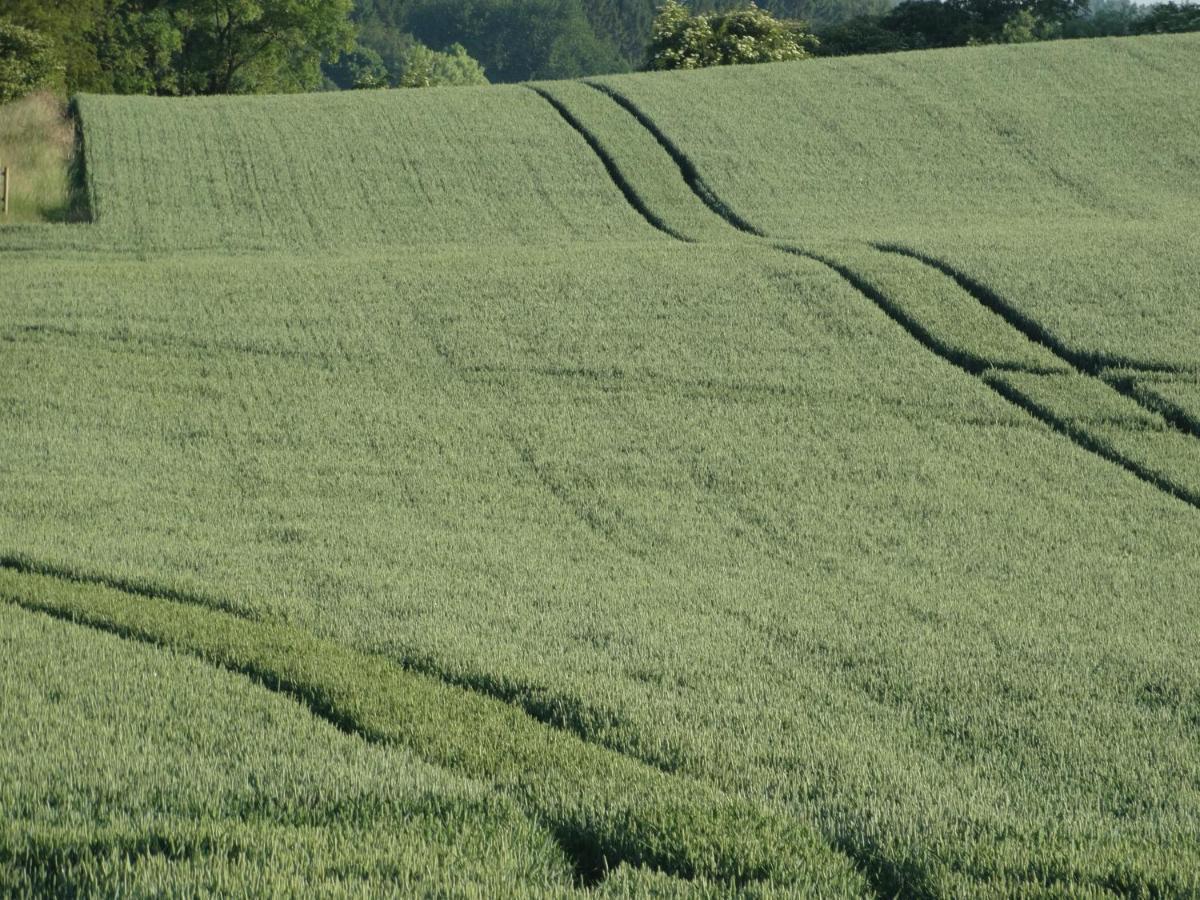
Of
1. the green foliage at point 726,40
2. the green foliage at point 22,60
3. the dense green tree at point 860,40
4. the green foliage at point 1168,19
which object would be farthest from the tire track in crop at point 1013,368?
→ the dense green tree at point 860,40

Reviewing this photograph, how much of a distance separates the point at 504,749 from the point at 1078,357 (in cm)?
1771

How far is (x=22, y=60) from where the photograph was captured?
168 ft

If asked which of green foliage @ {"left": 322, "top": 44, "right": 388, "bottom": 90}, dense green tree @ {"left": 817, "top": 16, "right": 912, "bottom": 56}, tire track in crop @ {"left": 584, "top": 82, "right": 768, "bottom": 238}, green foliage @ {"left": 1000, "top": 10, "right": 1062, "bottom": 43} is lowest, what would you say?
green foliage @ {"left": 322, "top": 44, "right": 388, "bottom": 90}

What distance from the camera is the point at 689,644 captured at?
11516 mm

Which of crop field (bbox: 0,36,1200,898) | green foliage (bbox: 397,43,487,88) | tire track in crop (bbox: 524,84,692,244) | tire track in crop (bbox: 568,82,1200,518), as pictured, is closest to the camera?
crop field (bbox: 0,36,1200,898)

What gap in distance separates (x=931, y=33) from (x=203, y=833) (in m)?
82.2

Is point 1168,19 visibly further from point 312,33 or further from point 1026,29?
point 312,33

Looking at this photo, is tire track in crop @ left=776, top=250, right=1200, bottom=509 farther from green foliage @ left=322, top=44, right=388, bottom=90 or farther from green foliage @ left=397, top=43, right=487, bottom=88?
green foliage @ left=322, top=44, right=388, bottom=90

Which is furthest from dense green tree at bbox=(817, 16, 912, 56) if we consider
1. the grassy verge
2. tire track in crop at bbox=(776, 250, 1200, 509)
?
tire track in crop at bbox=(776, 250, 1200, 509)

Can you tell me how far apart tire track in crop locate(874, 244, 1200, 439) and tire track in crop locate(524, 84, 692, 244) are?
802cm

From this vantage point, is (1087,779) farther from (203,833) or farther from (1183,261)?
(1183,261)

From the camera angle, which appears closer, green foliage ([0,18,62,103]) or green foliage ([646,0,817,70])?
green foliage ([0,18,62,103])

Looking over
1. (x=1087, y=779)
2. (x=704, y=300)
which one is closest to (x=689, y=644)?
(x=1087, y=779)

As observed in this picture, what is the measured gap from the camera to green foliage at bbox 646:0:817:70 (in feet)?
223
